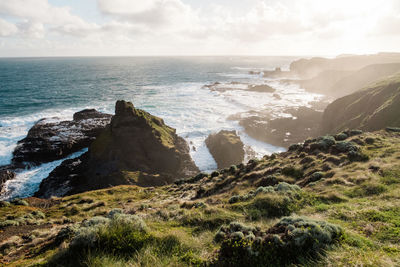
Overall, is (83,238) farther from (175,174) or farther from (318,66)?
(318,66)

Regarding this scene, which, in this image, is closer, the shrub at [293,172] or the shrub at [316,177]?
the shrub at [316,177]

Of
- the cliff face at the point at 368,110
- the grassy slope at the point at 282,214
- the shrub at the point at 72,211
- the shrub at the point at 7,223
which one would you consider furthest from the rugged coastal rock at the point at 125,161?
the cliff face at the point at 368,110

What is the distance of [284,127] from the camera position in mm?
41812

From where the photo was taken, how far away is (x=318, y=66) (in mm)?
143625

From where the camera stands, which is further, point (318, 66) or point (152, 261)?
point (318, 66)

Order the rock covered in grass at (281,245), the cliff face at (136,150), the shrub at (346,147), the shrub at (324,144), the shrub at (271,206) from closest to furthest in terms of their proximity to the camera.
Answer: the rock covered in grass at (281,245) → the shrub at (271,206) → the shrub at (346,147) → the shrub at (324,144) → the cliff face at (136,150)

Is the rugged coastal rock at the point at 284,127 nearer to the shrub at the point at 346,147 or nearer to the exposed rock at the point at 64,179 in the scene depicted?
the shrub at the point at 346,147

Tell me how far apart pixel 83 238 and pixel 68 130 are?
39535mm

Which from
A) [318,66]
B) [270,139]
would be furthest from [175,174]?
[318,66]

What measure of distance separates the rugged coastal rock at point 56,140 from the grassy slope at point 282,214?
19.7 metres

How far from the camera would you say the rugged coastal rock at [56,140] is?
3167 cm

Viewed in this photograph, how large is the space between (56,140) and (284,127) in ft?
143

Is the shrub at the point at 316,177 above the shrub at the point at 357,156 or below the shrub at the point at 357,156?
below

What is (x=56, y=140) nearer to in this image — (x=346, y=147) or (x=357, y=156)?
(x=346, y=147)
